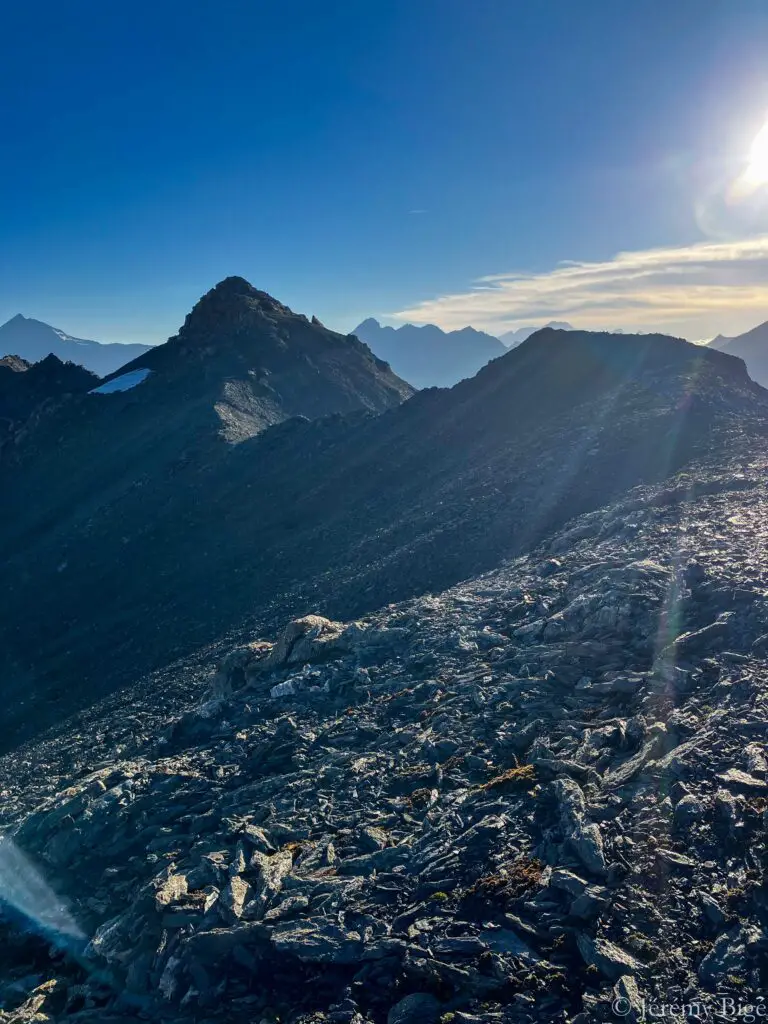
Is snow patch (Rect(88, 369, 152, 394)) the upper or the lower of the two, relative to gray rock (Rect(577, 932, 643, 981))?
upper

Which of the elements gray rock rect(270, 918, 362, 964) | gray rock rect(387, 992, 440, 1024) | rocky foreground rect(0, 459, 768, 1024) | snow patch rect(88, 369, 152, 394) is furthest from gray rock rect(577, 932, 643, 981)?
snow patch rect(88, 369, 152, 394)

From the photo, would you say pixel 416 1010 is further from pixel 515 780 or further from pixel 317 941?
pixel 515 780

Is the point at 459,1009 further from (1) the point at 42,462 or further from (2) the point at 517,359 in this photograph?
(1) the point at 42,462

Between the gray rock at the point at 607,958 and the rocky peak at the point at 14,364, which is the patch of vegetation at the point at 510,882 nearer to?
the gray rock at the point at 607,958

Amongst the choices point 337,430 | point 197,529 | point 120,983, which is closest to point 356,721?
point 120,983

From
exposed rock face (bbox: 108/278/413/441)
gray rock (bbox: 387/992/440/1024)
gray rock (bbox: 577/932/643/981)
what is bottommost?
gray rock (bbox: 387/992/440/1024)

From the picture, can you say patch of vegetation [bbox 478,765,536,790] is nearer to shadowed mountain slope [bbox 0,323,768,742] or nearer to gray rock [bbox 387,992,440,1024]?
gray rock [bbox 387,992,440,1024]

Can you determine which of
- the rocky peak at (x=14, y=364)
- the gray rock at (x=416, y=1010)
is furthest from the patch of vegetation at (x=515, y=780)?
the rocky peak at (x=14, y=364)
